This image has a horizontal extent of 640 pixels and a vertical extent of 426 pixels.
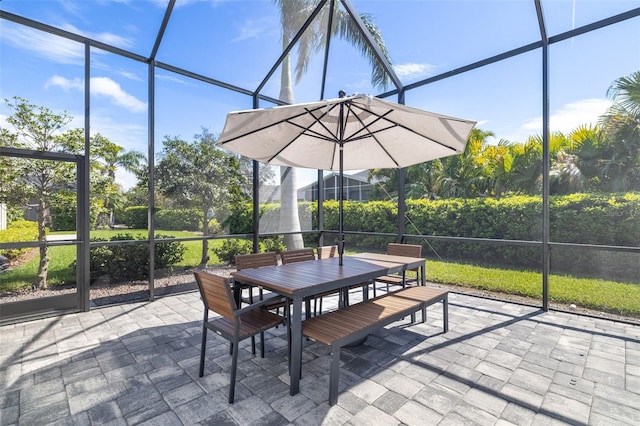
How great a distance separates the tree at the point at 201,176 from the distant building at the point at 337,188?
1886 mm

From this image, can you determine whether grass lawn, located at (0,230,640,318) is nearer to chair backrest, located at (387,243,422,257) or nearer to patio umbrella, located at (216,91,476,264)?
patio umbrella, located at (216,91,476,264)

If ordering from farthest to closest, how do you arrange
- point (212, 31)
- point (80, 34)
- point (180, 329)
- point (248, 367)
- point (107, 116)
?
point (212, 31), point (107, 116), point (80, 34), point (180, 329), point (248, 367)

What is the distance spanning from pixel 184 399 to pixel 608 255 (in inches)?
297

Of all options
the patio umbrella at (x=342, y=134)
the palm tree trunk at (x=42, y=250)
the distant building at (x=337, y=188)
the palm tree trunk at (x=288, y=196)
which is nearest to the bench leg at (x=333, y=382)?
the patio umbrella at (x=342, y=134)

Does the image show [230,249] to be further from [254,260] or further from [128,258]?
[254,260]

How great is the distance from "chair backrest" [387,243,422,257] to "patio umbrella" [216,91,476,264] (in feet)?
4.12

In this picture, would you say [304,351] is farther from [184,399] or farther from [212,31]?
[212,31]

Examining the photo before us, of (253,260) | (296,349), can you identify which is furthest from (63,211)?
(296,349)

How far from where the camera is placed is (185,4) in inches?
184

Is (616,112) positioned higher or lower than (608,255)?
higher

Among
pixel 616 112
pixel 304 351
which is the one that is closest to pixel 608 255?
pixel 616 112

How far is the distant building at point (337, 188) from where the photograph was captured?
743 cm

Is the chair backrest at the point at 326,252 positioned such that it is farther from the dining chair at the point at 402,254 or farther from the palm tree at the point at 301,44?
the palm tree at the point at 301,44

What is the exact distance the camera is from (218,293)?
2498mm
